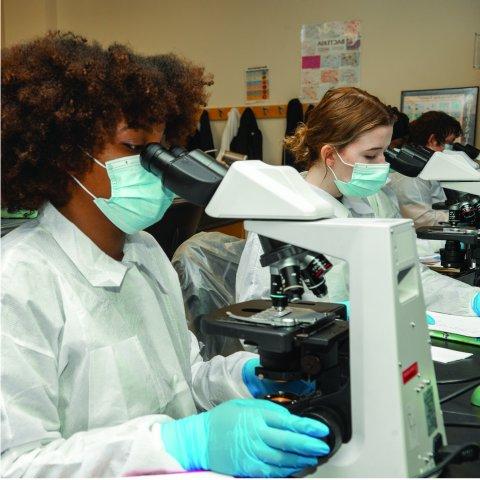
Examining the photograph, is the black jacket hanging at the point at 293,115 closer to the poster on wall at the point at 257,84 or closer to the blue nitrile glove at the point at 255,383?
the poster on wall at the point at 257,84

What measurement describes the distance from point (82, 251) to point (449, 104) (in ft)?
12.6

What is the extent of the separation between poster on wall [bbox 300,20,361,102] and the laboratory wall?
2.2 inches

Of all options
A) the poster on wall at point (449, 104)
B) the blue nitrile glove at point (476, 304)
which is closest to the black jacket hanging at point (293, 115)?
the poster on wall at point (449, 104)

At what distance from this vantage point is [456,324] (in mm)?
1771

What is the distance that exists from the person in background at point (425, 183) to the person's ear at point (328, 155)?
2011 mm

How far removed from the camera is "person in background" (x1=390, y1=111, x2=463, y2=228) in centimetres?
389

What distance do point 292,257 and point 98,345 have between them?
15.5 inches

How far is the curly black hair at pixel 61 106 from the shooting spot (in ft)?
3.46

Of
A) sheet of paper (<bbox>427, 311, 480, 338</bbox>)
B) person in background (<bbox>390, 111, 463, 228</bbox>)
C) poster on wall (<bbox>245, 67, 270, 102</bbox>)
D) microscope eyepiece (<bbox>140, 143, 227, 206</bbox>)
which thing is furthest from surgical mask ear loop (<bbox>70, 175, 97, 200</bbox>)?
poster on wall (<bbox>245, 67, 270, 102</bbox>)

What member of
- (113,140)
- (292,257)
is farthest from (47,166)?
(292,257)

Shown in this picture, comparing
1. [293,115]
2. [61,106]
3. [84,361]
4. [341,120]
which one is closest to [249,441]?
[84,361]

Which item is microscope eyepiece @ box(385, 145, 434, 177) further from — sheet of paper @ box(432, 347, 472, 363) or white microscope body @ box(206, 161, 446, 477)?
white microscope body @ box(206, 161, 446, 477)

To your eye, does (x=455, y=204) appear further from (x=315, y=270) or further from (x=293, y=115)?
(x=293, y=115)

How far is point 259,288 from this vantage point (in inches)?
64.6
